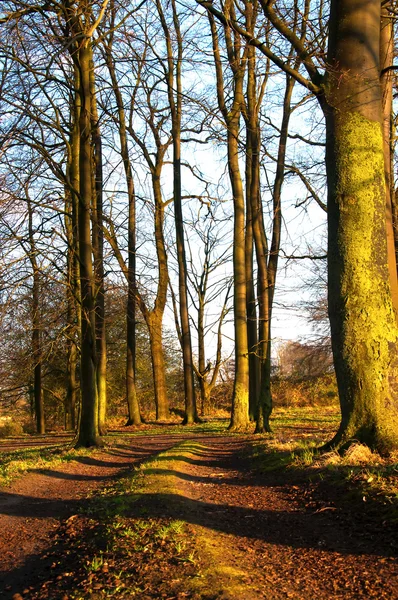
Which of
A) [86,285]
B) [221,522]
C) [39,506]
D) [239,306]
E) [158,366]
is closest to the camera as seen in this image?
[221,522]

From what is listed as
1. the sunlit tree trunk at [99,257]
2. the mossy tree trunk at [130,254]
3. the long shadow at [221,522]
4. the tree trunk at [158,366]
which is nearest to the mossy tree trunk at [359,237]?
→ the long shadow at [221,522]

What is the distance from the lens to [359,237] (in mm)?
7617

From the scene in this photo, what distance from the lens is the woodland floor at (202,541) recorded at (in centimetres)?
378

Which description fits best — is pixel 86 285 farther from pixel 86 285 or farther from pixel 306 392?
pixel 306 392

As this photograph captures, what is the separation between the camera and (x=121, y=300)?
20.1 meters

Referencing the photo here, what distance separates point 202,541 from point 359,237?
4591 millimetres

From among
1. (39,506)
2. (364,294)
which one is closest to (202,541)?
(39,506)

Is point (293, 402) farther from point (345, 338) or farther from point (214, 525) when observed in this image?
point (214, 525)

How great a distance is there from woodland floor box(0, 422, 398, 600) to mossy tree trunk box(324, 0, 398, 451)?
127 centimetres

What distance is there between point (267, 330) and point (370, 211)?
26.1 feet

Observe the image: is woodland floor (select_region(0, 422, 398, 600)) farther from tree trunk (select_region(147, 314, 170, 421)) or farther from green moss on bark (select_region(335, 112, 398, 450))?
tree trunk (select_region(147, 314, 170, 421))

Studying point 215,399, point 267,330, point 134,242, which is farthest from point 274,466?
point 215,399

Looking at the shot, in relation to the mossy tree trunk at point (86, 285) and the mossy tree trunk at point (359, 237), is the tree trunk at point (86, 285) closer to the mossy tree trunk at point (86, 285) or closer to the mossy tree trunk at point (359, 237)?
the mossy tree trunk at point (86, 285)

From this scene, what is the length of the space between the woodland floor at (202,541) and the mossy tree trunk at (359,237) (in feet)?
4.16
